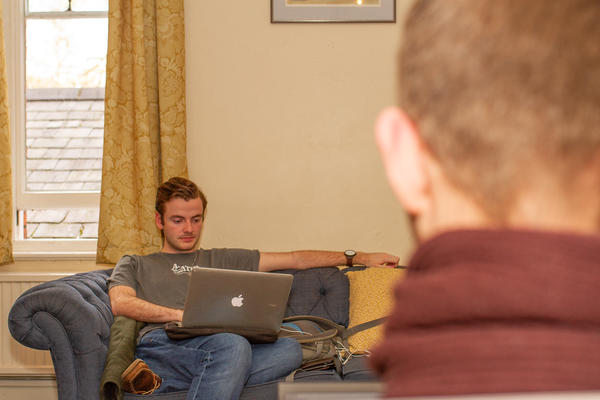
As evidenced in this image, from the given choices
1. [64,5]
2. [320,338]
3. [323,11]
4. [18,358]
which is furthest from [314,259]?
[64,5]

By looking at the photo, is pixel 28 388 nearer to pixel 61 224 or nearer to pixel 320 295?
pixel 61 224

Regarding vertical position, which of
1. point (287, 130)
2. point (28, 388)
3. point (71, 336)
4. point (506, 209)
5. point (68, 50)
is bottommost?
point (28, 388)

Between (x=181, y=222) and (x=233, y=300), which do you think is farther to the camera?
(x=181, y=222)

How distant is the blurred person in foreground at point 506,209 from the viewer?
0.34 metres

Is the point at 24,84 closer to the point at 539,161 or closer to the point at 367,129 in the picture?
the point at 367,129

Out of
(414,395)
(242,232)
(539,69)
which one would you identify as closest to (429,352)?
(414,395)

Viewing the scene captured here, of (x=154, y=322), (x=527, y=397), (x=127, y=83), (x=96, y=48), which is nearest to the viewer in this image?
(x=527, y=397)

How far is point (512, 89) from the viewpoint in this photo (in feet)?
1.20

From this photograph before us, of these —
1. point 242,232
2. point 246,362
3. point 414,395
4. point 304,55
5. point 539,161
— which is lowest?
point 246,362

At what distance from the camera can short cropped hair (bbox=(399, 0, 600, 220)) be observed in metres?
0.36

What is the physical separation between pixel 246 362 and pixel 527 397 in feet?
7.08

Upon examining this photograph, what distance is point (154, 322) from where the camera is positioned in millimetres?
2740

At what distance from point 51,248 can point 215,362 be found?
65.3 inches

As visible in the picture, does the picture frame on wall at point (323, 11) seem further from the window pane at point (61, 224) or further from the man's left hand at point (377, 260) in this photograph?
the window pane at point (61, 224)
